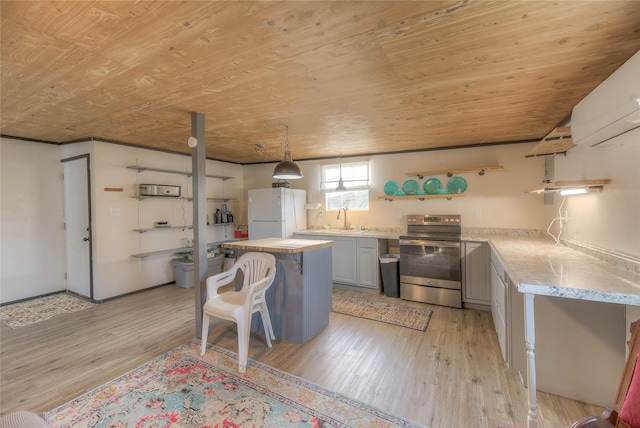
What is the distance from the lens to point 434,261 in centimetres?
388

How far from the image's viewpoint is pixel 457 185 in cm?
425

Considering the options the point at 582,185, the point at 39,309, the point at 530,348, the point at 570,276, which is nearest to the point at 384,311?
the point at 530,348

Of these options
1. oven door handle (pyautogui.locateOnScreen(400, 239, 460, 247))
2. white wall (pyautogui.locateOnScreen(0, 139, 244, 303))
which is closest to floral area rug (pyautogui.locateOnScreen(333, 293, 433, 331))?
oven door handle (pyautogui.locateOnScreen(400, 239, 460, 247))

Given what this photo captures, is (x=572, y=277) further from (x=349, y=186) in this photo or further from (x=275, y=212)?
(x=275, y=212)

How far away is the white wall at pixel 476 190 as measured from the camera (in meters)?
3.97

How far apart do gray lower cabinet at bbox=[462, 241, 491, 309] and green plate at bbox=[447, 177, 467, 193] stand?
3.02 feet

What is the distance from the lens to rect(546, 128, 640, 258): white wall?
1732 mm

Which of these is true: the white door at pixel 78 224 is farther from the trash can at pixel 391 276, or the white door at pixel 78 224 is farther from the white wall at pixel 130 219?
the trash can at pixel 391 276

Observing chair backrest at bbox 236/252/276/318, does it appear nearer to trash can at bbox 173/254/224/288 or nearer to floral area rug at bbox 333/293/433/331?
floral area rug at bbox 333/293/433/331

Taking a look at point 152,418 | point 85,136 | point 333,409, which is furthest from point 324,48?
point 85,136

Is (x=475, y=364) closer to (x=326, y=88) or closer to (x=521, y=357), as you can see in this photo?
(x=521, y=357)

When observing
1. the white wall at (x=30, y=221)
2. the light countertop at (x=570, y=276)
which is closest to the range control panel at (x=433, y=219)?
the light countertop at (x=570, y=276)

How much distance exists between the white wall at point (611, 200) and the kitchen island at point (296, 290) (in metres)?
2.34

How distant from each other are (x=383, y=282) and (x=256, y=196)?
2781 millimetres
